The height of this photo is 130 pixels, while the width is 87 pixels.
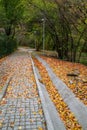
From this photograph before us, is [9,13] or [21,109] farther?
[9,13]

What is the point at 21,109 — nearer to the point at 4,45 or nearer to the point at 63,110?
the point at 63,110

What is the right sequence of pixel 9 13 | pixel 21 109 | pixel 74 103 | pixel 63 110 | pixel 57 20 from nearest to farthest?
pixel 21 109 → pixel 63 110 → pixel 74 103 → pixel 57 20 → pixel 9 13

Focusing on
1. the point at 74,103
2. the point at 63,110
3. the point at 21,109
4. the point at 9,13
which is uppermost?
the point at 9,13

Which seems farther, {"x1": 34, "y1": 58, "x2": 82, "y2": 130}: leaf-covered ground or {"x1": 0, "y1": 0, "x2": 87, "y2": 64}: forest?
{"x1": 0, "y1": 0, "x2": 87, "y2": 64}: forest

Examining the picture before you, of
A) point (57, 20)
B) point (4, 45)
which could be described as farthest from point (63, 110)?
point (57, 20)

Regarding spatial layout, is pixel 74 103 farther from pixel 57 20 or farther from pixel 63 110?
pixel 57 20

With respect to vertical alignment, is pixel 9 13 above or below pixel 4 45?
above

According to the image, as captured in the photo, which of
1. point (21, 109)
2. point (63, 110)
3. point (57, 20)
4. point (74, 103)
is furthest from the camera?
point (57, 20)

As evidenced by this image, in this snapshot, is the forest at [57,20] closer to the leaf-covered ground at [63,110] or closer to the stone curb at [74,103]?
the stone curb at [74,103]

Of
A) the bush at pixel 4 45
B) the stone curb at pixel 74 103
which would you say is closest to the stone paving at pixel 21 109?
the stone curb at pixel 74 103

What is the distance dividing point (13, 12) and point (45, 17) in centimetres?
679

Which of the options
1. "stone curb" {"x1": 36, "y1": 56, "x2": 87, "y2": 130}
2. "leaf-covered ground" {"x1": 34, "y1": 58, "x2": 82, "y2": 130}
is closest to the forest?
"stone curb" {"x1": 36, "y1": 56, "x2": 87, "y2": 130}

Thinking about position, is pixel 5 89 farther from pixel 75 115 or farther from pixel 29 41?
pixel 29 41

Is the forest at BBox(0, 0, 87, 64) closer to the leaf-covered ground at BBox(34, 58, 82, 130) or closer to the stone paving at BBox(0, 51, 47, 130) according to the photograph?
the leaf-covered ground at BBox(34, 58, 82, 130)
